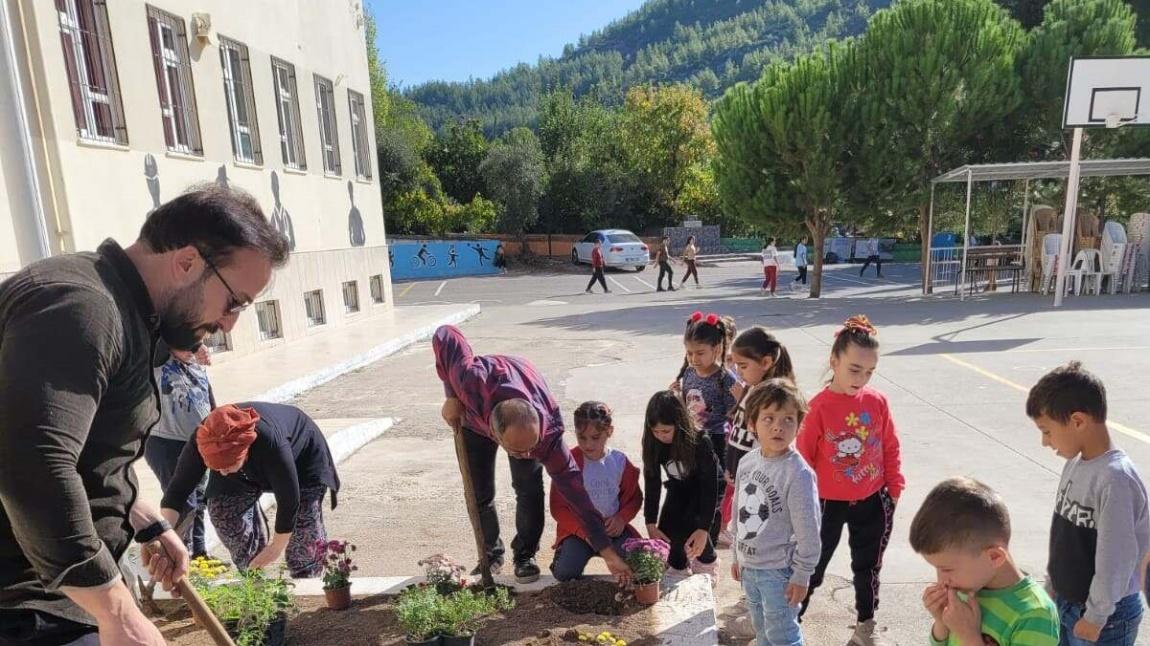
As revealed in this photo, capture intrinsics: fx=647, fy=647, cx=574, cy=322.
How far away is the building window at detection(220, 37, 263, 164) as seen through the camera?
9.59 metres

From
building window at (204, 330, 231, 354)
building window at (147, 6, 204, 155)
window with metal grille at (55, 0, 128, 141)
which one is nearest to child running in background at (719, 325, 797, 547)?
window with metal grille at (55, 0, 128, 141)

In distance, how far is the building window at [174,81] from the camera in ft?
26.8

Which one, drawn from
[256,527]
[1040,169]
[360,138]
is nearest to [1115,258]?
[1040,169]

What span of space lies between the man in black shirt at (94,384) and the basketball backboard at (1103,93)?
50.7 feet

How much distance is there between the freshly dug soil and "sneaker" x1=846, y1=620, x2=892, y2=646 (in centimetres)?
91

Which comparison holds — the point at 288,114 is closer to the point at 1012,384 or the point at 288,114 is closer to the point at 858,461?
the point at 858,461

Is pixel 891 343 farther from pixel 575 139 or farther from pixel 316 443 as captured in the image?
pixel 575 139

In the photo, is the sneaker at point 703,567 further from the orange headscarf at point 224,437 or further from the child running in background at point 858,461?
the orange headscarf at point 224,437

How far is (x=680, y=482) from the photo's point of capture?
3.27m

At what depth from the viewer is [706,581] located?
3.12 metres

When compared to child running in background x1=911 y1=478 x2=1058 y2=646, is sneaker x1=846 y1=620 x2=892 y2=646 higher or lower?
lower

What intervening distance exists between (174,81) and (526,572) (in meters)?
8.55

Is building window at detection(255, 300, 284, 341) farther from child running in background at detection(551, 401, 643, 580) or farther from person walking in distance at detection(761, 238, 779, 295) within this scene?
person walking in distance at detection(761, 238, 779, 295)

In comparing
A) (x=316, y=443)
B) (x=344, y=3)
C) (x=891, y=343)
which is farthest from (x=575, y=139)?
(x=316, y=443)
